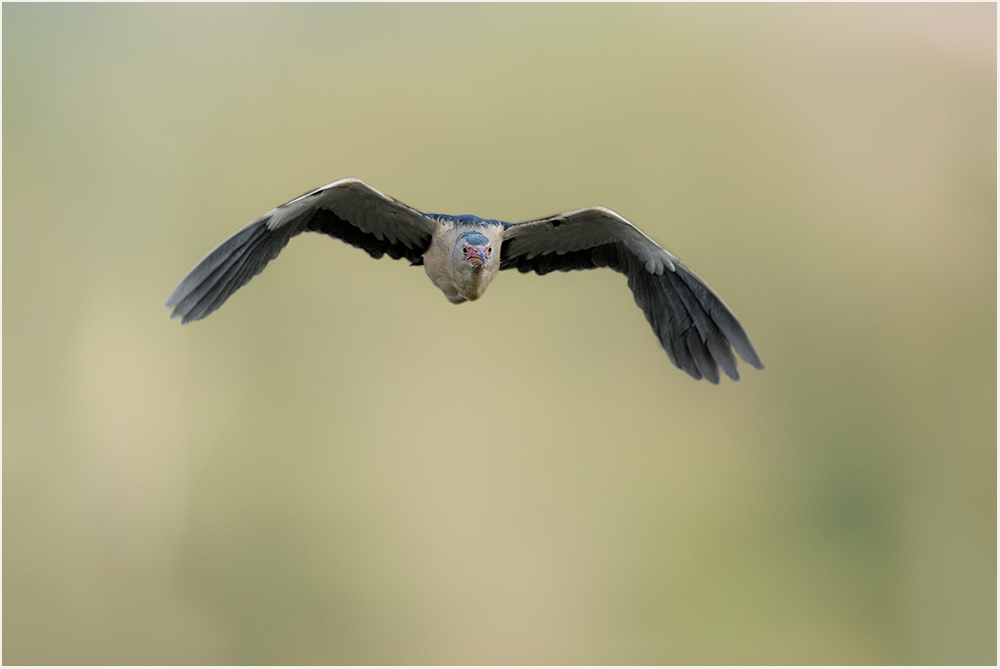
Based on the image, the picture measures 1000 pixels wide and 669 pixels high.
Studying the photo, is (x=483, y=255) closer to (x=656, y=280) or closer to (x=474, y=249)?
(x=474, y=249)

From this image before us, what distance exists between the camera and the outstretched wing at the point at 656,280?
14.5 feet

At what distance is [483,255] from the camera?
3.89m

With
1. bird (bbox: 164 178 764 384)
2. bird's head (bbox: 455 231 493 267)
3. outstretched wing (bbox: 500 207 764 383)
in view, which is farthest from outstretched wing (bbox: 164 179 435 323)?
outstretched wing (bbox: 500 207 764 383)

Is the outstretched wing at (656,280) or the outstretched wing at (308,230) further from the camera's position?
the outstretched wing at (656,280)

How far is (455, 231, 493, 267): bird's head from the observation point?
3891 mm

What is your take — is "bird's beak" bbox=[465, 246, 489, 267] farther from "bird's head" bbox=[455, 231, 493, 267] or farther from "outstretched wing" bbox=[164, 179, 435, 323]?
"outstretched wing" bbox=[164, 179, 435, 323]

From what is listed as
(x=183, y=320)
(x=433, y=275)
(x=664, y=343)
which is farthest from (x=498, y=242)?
(x=183, y=320)

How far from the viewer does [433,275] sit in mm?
4312

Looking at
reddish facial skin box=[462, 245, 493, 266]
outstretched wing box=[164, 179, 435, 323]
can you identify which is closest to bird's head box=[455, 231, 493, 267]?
reddish facial skin box=[462, 245, 493, 266]

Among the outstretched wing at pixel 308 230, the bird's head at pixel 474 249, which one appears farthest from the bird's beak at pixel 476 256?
the outstretched wing at pixel 308 230

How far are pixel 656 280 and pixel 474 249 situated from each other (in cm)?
123

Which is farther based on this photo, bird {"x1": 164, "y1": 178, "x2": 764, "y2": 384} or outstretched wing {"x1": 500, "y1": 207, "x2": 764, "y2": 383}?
outstretched wing {"x1": 500, "y1": 207, "x2": 764, "y2": 383}

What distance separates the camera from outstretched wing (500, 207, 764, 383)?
441 centimetres

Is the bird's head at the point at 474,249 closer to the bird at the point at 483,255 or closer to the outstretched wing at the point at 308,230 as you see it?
the bird at the point at 483,255
